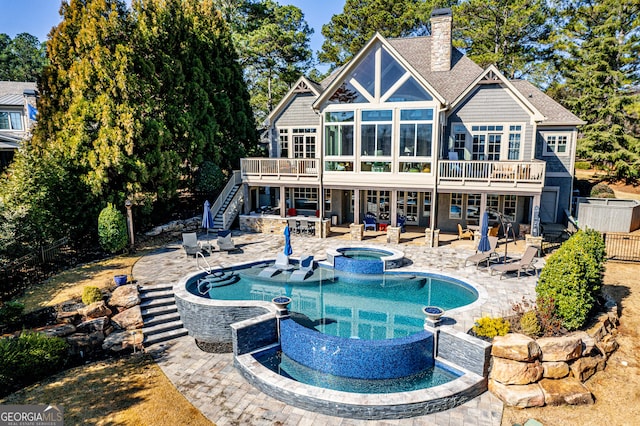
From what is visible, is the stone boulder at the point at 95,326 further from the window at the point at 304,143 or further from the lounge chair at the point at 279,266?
the window at the point at 304,143

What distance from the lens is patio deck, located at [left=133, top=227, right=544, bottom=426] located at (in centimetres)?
825

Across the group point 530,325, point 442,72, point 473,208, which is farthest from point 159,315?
point 442,72

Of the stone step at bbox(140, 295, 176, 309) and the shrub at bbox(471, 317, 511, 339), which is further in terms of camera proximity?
the stone step at bbox(140, 295, 176, 309)

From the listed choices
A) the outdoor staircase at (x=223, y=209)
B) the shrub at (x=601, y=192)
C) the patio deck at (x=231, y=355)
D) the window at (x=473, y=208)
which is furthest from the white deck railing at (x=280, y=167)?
the shrub at (x=601, y=192)

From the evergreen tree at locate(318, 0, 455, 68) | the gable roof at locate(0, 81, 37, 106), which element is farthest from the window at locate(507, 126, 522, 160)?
the gable roof at locate(0, 81, 37, 106)

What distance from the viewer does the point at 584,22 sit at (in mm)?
31984

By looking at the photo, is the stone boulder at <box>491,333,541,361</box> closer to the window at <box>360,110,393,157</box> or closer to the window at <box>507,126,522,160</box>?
the window at <box>360,110,393,157</box>

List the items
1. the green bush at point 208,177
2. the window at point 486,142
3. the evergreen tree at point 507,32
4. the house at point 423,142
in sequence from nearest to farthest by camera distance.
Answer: the house at point 423,142
the window at point 486,142
the green bush at point 208,177
the evergreen tree at point 507,32

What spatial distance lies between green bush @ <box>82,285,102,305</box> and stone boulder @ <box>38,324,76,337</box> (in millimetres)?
1352

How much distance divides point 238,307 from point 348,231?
11.5m

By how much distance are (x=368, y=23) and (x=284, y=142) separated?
20962 mm

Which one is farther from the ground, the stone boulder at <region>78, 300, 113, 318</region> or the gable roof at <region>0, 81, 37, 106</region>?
the gable roof at <region>0, 81, 37, 106</region>

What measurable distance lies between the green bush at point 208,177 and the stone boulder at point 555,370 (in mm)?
19751

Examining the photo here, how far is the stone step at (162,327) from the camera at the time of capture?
1186 cm
